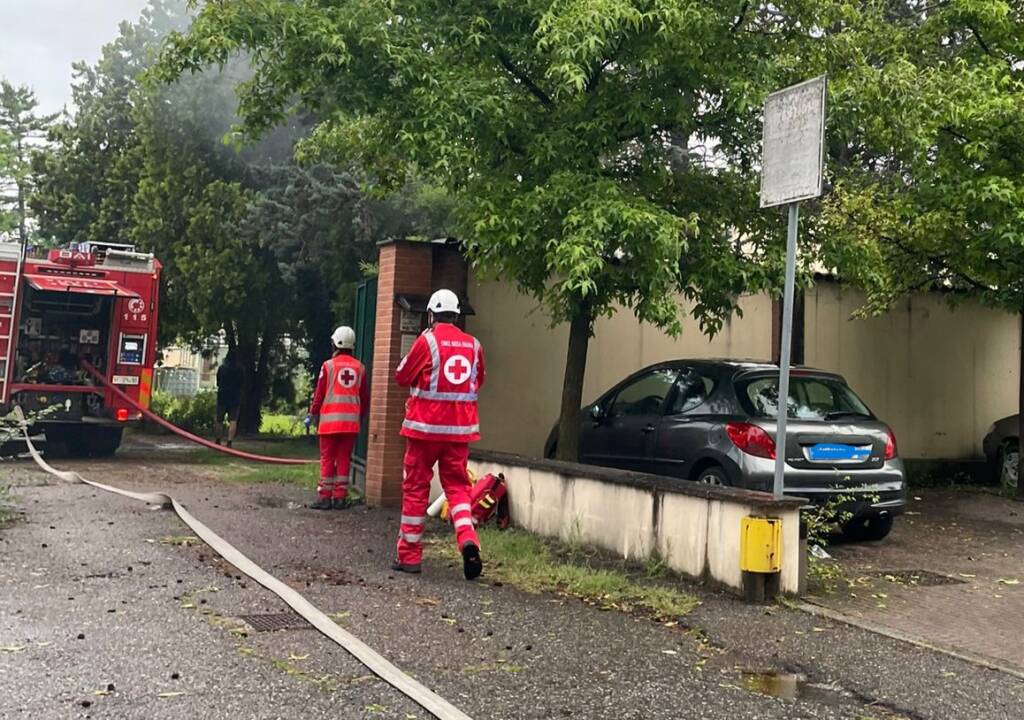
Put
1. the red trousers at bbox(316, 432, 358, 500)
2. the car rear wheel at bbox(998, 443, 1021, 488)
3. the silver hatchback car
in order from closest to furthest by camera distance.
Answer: the silver hatchback car → the red trousers at bbox(316, 432, 358, 500) → the car rear wheel at bbox(998, 443, 1021, 488)

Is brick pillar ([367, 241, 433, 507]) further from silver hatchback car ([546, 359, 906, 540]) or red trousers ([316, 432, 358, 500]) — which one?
silver hatchback car ([546, 359, 906, 540])

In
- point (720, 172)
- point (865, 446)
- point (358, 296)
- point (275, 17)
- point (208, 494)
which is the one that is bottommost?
point (208, 494)

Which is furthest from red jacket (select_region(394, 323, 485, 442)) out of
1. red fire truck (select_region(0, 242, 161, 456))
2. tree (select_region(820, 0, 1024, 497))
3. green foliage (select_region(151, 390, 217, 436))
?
green foliage (select_region(151, 390, 217, 436))

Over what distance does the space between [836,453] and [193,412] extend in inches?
760

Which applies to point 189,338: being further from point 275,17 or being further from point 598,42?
point 598,42

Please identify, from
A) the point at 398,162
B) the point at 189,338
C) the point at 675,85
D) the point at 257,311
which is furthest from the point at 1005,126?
the point at 189,338

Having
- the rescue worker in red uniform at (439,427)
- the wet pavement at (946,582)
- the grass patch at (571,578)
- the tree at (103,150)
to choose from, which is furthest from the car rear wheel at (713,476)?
the tree at (103,150)

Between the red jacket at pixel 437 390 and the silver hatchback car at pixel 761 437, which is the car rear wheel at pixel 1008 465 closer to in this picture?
the silver hatchback car at pixel 761 437

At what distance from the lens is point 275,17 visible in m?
8.24

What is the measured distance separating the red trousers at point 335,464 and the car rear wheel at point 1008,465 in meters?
8.74

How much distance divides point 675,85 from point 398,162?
3.23 metres

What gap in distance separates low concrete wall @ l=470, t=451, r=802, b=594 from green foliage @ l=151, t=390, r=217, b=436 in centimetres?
1646

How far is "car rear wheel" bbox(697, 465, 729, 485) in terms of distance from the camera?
8.23 metres

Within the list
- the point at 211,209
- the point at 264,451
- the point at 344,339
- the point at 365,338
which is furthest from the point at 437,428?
the point at 211,209
